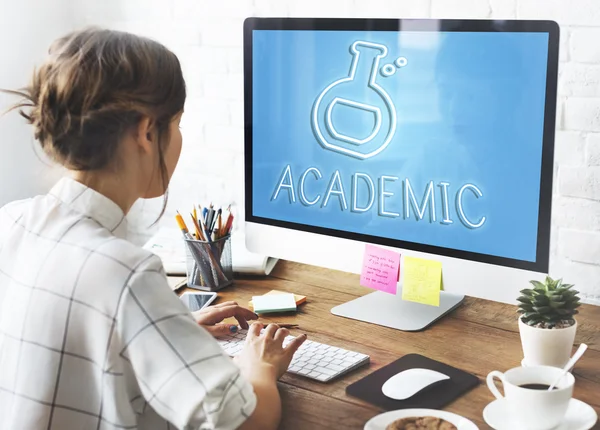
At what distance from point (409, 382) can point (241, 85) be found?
3.62 feet

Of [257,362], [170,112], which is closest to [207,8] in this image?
[170,112]

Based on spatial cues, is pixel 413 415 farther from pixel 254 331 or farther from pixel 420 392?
pixel 254 331

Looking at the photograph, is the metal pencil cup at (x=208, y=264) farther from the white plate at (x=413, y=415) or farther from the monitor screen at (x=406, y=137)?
the white plate at (x=413, y=415)

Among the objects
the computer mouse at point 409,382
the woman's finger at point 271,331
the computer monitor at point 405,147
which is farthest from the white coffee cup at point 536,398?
the woman's finger at point 271,331

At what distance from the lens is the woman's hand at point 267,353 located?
3.76ft

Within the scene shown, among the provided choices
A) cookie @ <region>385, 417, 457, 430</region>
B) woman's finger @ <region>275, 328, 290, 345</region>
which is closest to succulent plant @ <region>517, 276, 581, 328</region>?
cookie @ <region>385, 417, 457, 430</region>

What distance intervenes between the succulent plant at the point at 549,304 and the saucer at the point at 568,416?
0.47 ft

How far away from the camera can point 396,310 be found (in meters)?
1.44

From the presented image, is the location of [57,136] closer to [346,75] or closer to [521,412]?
[346,75]

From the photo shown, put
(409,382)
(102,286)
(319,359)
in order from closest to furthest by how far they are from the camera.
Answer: (102,286) < (409,382) < (319,359)

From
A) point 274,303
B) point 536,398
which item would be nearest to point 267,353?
point 274,303

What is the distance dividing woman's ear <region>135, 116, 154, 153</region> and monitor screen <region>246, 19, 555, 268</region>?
0.43m

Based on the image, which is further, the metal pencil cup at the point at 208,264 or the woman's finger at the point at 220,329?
the metal pencil cup at the point at 208,264

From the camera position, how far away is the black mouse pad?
1097 mm
